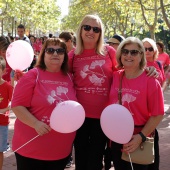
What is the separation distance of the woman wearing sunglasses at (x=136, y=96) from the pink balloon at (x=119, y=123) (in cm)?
12

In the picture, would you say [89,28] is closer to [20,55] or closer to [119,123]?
[20,55]

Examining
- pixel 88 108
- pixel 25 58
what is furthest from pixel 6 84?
pixel 88 108

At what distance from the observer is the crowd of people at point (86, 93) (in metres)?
2.78

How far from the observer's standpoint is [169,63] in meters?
8.67

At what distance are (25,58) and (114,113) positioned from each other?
5.10 feet

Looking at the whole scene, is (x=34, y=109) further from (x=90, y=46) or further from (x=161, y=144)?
(x=161, y=144)

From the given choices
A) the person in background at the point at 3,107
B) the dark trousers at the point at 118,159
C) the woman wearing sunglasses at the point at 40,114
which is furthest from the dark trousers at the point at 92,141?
the person in background at the point at 3,107

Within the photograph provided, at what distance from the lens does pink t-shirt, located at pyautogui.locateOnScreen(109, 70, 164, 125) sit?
281 cm

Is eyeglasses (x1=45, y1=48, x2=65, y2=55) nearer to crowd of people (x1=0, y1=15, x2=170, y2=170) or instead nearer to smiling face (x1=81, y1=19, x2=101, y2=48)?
crowd of people (x1=0, y1=15, x2=170, y2=170)

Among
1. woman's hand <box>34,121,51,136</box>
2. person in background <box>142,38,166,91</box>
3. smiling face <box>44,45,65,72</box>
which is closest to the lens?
woman's hand <box>34,121,51,136</box>

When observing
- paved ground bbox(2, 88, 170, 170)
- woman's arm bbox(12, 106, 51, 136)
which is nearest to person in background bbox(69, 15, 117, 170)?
woman's arm bbox(12, 106, 51, 136)

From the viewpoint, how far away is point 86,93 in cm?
329

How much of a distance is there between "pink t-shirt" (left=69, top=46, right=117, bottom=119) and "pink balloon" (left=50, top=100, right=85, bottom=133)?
0.53m

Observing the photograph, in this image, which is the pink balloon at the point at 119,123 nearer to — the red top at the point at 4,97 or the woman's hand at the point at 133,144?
the woman's hand at the point at 133,144
